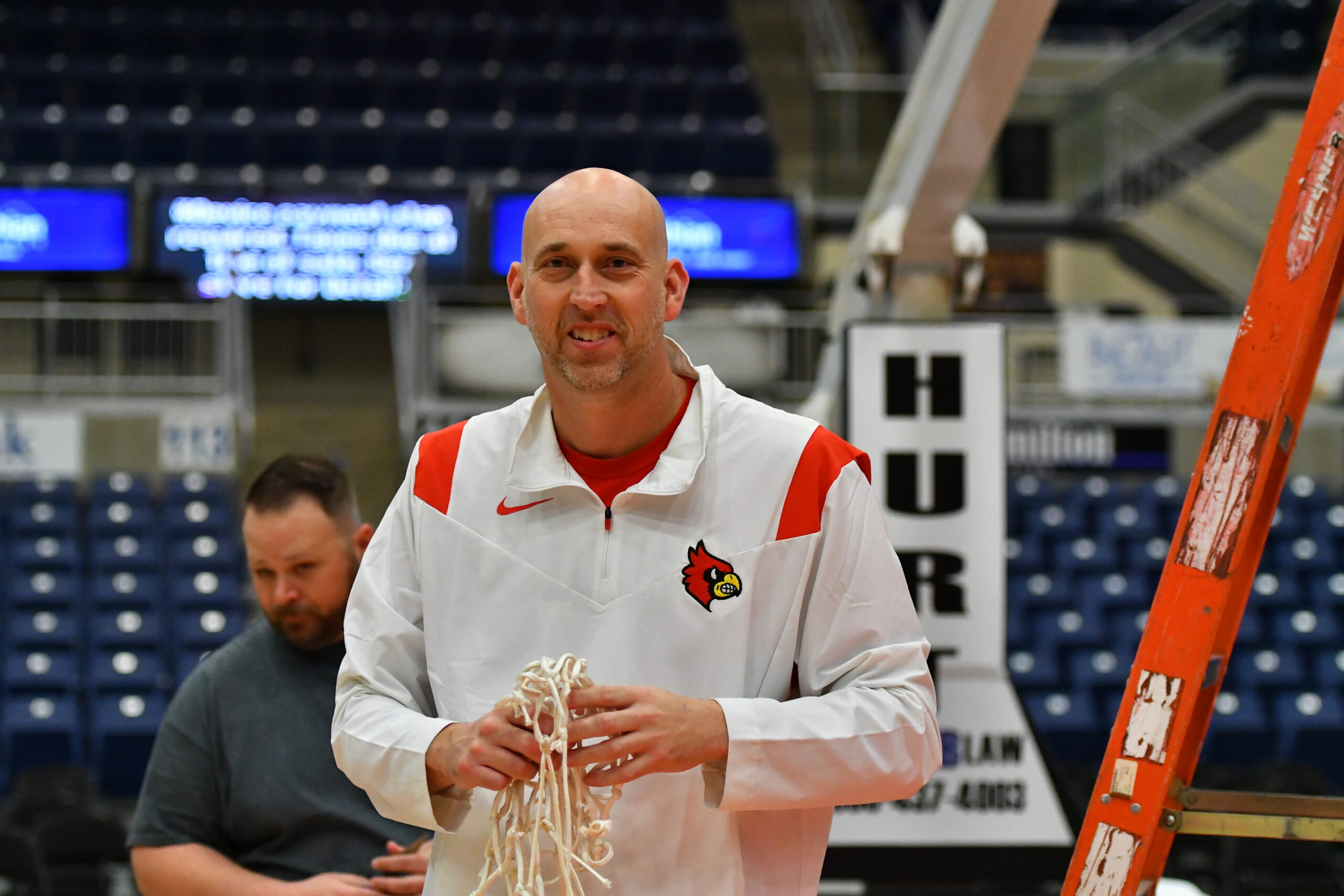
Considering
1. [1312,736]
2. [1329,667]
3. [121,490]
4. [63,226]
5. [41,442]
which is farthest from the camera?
[63,226]

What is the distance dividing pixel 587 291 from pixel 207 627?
28.0ft

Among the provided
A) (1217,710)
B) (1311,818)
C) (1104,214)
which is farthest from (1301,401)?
(1104,214)

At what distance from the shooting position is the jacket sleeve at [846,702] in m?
1.90

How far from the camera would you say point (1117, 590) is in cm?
1064

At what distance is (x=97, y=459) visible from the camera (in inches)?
517

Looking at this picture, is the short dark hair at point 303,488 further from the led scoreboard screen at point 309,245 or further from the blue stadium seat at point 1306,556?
the blue stadium seat at point 1306,556

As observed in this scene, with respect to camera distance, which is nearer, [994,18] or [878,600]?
[878,600]

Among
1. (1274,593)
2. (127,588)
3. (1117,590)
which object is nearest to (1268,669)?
(1274,593)

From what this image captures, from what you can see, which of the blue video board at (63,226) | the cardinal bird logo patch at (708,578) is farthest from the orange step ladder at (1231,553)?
the blue video board at (63,226)

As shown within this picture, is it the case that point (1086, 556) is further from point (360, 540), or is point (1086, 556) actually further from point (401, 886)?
point (401, 886)

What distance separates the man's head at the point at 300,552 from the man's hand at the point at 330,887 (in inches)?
19.6

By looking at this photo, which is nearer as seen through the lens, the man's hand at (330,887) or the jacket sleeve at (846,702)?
the jacket sleeve at (846,702)

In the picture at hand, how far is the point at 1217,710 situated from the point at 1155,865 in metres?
8.12

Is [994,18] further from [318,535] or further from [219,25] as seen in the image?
[219,25]
